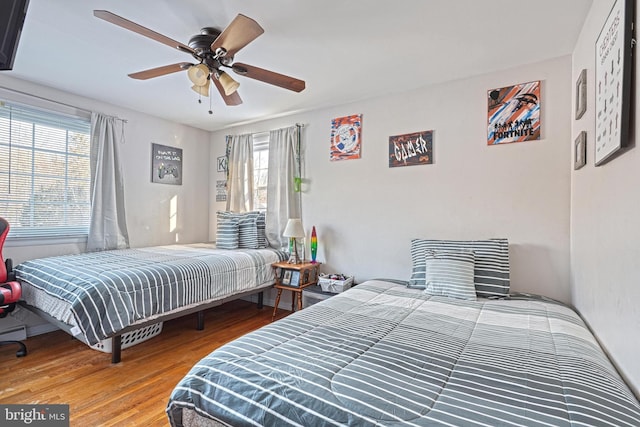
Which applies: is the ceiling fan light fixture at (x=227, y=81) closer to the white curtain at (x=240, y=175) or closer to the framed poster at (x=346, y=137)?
the framed poster at (x=346, y=137)

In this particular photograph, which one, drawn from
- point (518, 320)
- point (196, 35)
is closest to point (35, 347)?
point (196, 35)

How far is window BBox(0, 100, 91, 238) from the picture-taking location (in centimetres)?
289

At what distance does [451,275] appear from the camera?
7.46 ft

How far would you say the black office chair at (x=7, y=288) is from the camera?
7.92 feet

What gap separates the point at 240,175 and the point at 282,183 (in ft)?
2.61

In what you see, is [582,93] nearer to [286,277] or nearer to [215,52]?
[215,52]

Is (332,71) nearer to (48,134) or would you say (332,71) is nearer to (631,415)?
(631,415)

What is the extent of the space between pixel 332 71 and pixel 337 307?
200cm

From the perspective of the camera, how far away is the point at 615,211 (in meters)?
1.35

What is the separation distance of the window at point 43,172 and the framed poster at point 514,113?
4.21 m

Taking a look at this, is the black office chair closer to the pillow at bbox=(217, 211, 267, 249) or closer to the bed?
the bed

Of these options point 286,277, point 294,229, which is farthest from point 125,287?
point 294,229

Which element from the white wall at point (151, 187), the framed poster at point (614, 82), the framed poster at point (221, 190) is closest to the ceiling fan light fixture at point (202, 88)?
the white wall at point (151, 187)

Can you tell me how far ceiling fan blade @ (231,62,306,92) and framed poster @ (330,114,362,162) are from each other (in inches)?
47.9
